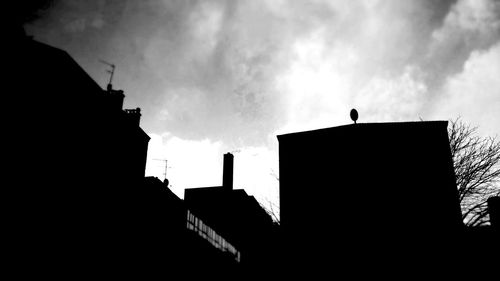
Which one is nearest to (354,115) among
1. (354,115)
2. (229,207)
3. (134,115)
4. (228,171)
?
(354,115)

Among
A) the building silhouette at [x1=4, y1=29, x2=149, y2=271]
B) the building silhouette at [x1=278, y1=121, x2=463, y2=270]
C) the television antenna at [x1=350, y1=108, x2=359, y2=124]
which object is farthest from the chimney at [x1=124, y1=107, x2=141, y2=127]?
the television antenna at [x1=350, y1=108, x2=359, y2=124]

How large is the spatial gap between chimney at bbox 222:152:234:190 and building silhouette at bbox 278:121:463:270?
1620 cm

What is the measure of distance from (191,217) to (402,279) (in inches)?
429

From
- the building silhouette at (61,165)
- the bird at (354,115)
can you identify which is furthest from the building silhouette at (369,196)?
the building silhouette at (61,165)

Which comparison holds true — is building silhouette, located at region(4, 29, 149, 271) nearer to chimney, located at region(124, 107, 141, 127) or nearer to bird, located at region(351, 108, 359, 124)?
chimney, located at region(124, 107, 141, 127)

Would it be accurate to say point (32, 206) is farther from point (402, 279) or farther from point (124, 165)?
point (402, 279)

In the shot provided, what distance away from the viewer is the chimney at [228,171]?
103 feet

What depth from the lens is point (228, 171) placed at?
3159cm

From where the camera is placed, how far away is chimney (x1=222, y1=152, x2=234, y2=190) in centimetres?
3128

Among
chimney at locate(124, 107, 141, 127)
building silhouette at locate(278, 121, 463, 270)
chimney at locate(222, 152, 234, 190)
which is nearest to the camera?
building silhouette at locate(278, 121, 463, 270)

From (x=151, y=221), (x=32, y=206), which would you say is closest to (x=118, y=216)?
(x=151, y=221)

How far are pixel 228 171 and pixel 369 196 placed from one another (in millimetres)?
19716

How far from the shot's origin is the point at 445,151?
1368cm

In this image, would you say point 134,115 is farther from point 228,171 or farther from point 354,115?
point 228,171
